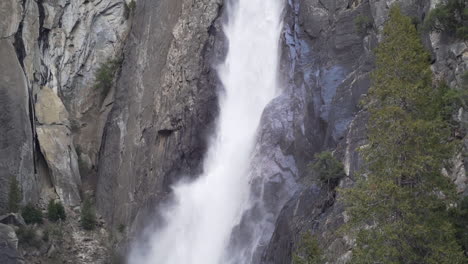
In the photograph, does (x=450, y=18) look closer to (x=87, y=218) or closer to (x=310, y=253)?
(x=310, y=253)

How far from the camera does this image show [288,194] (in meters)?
28.9

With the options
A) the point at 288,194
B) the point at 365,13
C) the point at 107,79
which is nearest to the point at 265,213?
the point at 288,194

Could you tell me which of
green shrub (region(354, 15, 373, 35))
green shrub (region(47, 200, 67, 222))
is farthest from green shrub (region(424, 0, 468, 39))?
green shrub (region(47, 200, 67, 222))

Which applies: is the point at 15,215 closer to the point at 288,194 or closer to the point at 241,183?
the point at 241,183

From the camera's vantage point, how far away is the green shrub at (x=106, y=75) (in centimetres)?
4556

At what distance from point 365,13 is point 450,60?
882 cm

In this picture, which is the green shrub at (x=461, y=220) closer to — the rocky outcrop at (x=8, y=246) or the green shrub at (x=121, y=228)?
the rocky outcrop at (x=8, y=246)

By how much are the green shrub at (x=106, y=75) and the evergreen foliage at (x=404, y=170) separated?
28.1m

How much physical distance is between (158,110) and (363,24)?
1539 cm

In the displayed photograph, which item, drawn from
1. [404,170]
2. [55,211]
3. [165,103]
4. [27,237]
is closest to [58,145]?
[55,211]

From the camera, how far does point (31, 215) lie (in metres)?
38.4

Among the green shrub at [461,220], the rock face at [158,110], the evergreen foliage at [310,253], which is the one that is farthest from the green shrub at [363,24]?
A: the green shrub at [461,220]

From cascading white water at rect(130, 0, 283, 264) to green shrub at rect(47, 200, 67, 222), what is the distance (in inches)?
212

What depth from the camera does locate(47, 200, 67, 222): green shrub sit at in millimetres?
39281
